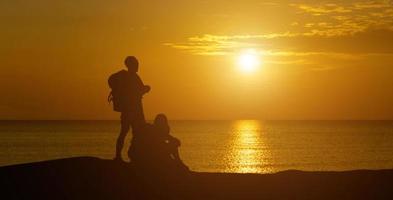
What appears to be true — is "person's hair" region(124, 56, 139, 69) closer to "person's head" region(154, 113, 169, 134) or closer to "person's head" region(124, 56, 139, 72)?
"person's head" region(124, 56, 139, 72)

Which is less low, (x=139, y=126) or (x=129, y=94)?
(x=129, y=94)

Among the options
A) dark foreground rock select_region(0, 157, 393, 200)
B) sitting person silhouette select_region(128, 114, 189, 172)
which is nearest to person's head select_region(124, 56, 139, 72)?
sitting person silhouette select_region(128, 114, 189, 172)

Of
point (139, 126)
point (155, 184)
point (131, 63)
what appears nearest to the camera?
point (155, 184)

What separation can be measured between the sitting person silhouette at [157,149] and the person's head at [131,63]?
129 centimetres

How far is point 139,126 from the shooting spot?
1716 centimetres

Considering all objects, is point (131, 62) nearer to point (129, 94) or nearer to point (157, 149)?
point (129, 94)

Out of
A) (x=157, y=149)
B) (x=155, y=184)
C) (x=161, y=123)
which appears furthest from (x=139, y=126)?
(x=155, y=184)

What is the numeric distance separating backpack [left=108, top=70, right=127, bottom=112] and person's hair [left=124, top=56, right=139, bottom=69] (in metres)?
0.20

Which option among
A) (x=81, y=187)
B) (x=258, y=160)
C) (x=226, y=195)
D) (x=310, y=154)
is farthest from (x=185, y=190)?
(x=310, y=154)

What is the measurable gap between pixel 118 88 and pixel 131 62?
75cm

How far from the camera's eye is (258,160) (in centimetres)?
10081

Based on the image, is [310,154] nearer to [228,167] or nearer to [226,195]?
[228,167]

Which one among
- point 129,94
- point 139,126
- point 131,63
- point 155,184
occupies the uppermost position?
point 131,63

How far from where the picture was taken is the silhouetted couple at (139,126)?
16938 millimetres
